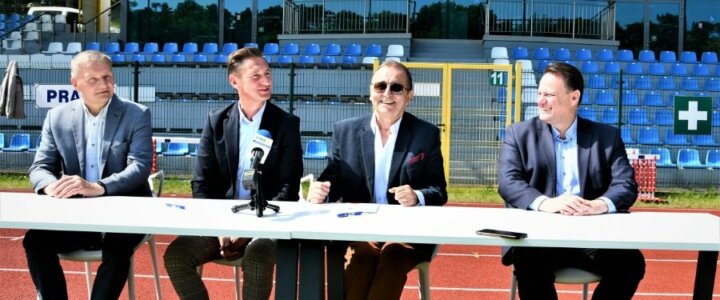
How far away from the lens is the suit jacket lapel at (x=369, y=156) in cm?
415

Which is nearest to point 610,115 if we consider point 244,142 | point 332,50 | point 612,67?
point 612,67

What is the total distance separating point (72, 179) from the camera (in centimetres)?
385

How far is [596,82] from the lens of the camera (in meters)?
15.7

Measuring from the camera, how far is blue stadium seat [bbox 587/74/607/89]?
1560 cm

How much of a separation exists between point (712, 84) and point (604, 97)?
2.45m

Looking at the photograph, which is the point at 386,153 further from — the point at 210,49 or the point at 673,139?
the point at 210,49

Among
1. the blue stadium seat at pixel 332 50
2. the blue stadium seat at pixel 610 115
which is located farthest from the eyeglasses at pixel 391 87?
the blue stadium seat at pixel 332 50

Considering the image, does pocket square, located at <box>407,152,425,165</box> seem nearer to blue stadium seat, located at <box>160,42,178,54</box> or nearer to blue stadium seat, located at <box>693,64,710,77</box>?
blue stadium seat, located at <box>693,64,710,77</box>

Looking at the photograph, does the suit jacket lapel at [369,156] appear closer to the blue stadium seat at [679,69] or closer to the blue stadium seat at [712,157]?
the blue stadium seat at [712,157]

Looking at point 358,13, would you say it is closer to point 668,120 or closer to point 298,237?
point 668,120

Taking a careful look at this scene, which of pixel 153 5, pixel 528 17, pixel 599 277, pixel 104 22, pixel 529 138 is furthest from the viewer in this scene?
pixel 104 22

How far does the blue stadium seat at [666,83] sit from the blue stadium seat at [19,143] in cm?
1285

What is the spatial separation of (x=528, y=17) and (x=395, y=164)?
54.8 feet

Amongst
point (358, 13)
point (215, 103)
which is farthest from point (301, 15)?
point (215, 103)
